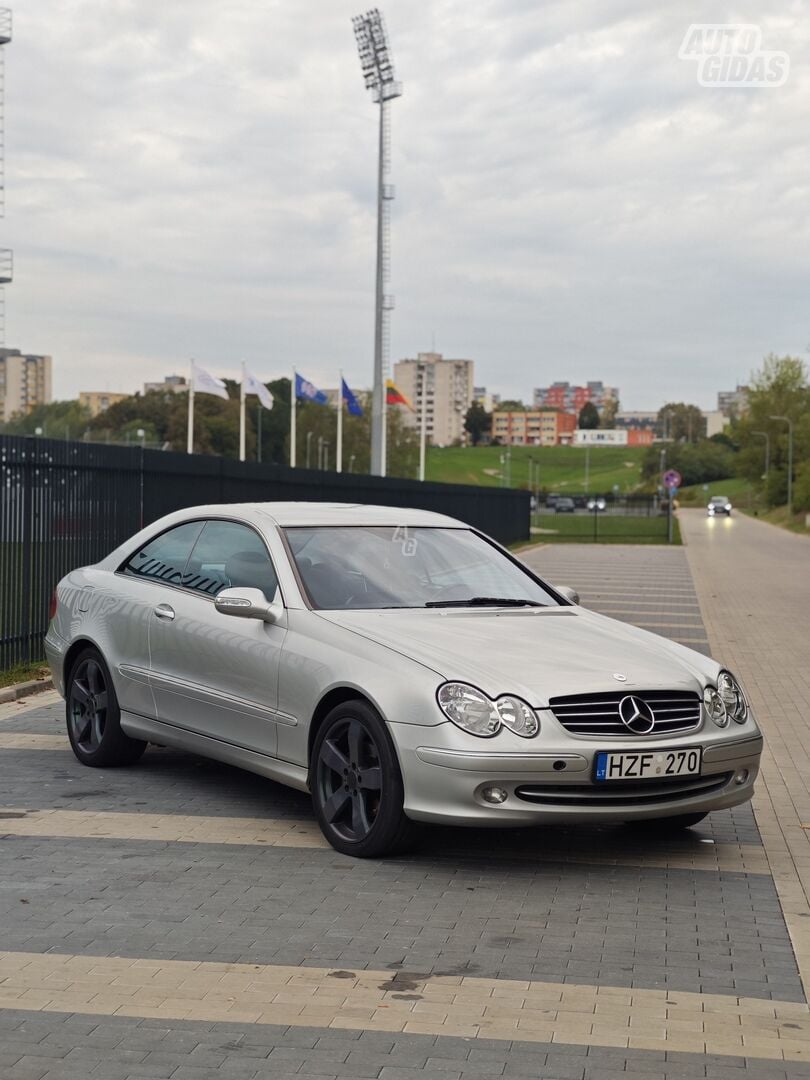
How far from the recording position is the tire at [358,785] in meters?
5.93

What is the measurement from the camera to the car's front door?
6.69 m

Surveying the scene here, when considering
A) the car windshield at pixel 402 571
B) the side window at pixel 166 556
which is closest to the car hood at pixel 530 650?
the car windshield at pixel 402 571

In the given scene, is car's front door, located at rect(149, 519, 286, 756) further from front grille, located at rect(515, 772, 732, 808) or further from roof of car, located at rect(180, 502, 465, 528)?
front grille, located at rect(515, 772, 732, 808)

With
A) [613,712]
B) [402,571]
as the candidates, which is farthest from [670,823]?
[402,571]

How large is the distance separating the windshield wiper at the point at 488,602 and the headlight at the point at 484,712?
44.7 inches

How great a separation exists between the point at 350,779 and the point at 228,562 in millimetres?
1623

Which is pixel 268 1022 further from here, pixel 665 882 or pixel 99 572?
pixel 99 572

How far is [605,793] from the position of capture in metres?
5.89

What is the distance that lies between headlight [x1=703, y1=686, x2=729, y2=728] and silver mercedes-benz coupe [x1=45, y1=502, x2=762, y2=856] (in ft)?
0.05

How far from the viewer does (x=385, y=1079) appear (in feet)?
12.5

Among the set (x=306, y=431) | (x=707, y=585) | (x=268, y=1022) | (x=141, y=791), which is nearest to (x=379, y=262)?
(x=707, y=585)

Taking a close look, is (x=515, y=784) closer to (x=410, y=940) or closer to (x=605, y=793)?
(x=605, y=793)

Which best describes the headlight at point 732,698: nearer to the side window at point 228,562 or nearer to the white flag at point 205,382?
the side window at point 228,562

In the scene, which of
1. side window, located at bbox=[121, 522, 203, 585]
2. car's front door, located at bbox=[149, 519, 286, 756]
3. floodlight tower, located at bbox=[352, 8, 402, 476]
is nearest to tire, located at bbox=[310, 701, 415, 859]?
car's front door, located at bbox=[149, 519, 286, 756]
